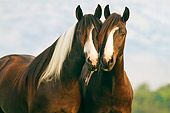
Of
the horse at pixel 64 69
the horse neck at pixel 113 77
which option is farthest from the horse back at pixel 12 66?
the horse neck at pixel 113 77

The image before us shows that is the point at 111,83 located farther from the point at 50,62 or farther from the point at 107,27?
the point at 50,62

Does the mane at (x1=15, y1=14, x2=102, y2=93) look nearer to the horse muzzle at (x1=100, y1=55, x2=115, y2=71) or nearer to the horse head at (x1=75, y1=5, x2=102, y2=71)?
the horse head at (x1=75, y1=5, x2=102, y2=71)

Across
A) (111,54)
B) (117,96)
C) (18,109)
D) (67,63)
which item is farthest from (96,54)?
(18,109)

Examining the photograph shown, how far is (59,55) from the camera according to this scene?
15.2 ft

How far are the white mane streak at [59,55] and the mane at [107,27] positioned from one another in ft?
1.46

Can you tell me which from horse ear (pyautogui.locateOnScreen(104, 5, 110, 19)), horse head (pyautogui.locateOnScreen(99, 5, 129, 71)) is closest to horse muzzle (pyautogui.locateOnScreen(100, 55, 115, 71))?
horse head (pyautogui.locateOnScreen(99, 5, 129, 71))

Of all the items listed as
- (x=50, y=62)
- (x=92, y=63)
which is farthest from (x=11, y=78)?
(x=92, y=63)

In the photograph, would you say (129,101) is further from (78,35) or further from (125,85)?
(78,35)

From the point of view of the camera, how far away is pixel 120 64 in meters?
4.62

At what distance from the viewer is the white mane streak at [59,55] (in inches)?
179

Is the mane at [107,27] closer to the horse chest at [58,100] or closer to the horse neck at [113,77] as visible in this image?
the horse neck at [113,77]

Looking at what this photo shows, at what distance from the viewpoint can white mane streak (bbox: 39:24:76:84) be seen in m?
4.55

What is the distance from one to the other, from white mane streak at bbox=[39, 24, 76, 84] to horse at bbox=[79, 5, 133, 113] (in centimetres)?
41

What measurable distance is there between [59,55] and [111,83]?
2.93ft
